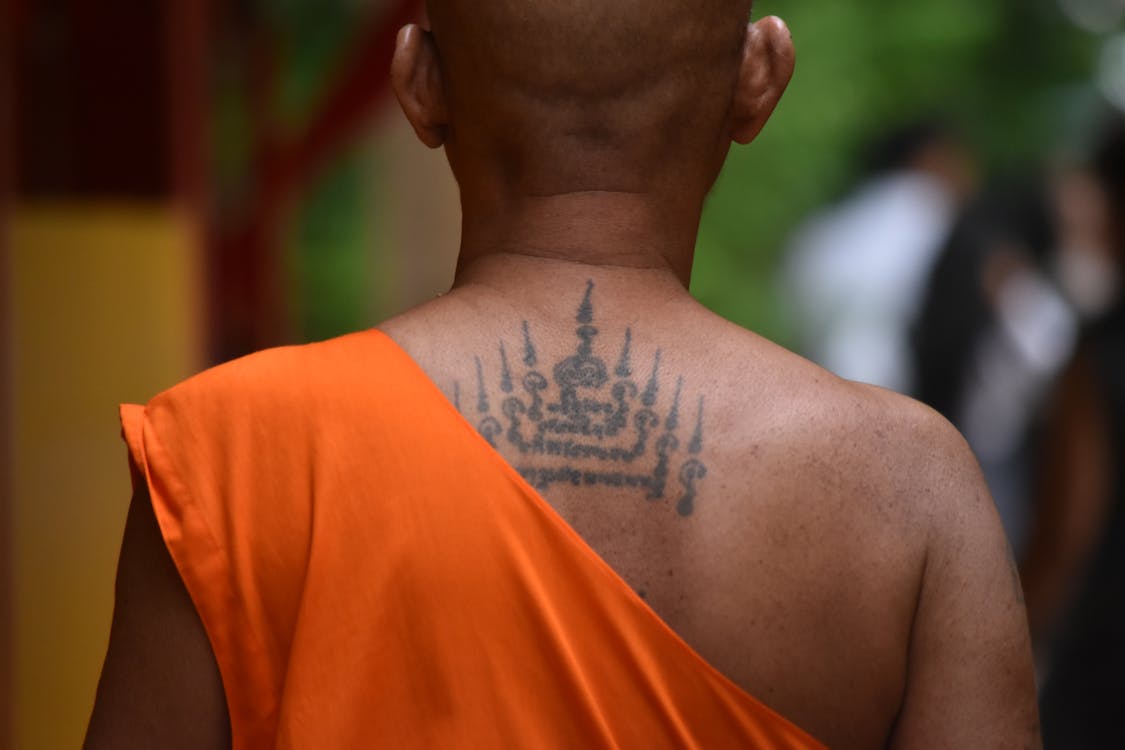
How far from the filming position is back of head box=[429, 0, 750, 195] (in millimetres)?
1697

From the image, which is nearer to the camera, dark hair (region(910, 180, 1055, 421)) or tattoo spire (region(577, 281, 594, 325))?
tattoo spire (region(577, 281, 594, 325))

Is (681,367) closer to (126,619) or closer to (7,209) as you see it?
(126,619)

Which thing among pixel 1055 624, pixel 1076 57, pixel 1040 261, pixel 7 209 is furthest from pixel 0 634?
pixel 1076 57

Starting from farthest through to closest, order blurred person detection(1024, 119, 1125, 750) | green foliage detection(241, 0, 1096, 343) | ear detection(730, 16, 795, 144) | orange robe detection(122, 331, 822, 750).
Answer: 1. green foliage detection(241, 0, 1096, 343)
2. blurred person detection(1024, 119, 1125, 750)
3. ear detection(730, 16, 795, 144)
4. orange robe detection(122, 331, 822, 750)

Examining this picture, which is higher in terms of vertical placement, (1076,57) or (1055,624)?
(1076,57)

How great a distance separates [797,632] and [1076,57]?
A: 58.6ft

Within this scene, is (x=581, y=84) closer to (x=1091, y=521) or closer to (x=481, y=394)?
(x=481, y=394)

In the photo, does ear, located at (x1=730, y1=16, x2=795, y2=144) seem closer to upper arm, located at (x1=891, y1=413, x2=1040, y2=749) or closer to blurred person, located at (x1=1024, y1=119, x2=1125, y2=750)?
upper arm, located at (x1=891, y1=413, x2=1040, y2=749)

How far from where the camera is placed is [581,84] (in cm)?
171

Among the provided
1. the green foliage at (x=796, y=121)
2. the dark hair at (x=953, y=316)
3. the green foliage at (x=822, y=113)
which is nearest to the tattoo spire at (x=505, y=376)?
the dark hair at (x=953, y=316)

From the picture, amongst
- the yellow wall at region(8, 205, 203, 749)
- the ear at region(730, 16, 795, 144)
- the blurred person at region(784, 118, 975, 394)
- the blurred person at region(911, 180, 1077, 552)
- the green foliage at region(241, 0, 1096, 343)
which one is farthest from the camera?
the green foliage at region(241, 0, 1096, 343)

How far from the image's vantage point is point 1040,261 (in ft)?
22.9

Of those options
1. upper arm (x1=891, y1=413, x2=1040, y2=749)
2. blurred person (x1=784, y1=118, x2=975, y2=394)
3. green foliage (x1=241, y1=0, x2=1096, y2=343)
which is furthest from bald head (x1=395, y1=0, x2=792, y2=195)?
green foliage (x1=241, y1=0, x2=1096, y2=343)

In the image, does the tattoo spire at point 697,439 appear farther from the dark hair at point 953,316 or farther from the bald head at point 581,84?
the dark hair at point 953,316
